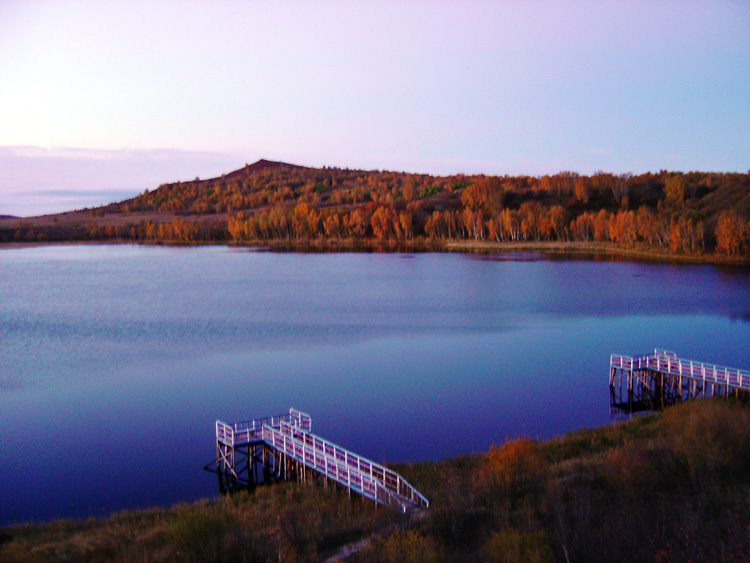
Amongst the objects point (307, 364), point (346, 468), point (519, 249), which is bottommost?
point (307, 364)

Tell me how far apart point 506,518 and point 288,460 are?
731 cm

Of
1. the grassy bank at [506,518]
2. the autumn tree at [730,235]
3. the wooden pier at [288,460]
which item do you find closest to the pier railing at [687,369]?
the grassy bank at [506,518]

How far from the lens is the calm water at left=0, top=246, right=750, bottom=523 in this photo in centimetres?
1528

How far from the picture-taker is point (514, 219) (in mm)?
98250

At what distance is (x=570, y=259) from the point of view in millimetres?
71875

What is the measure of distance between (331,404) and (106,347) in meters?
13.6

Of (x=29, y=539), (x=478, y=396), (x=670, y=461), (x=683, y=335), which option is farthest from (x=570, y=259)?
(x=29, y=539)

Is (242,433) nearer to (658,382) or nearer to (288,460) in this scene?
(288,460)

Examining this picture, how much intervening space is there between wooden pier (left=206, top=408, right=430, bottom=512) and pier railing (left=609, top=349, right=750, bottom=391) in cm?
1129

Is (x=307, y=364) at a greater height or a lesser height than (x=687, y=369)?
lesser

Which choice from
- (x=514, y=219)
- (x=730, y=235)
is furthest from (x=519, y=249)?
(x=730, y=235)

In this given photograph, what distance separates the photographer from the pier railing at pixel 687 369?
17812 mm

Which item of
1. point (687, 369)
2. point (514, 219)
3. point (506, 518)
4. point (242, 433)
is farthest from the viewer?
point (514, 219)

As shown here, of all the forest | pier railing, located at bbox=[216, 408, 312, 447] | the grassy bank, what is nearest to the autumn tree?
the forest
